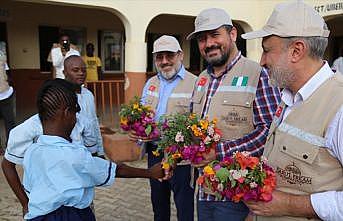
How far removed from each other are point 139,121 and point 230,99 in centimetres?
101

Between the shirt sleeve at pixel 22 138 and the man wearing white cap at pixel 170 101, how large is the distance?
126 cm

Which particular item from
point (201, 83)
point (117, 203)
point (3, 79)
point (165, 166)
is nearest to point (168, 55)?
point (201, 83)

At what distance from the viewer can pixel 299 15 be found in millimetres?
1576

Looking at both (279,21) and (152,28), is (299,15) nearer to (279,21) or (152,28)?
(279,21)

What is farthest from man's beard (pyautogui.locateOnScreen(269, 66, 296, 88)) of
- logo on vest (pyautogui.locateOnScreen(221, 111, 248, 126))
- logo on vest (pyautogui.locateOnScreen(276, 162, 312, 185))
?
logo on vest (pyautogui.locateOnScreen(221, 111, 248, 126))

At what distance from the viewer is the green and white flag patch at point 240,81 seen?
7.69 ft

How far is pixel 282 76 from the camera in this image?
5.47 feet

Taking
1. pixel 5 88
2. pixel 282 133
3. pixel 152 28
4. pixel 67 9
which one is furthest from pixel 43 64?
pixel 282 133

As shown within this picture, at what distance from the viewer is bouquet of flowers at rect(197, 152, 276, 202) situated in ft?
4.75

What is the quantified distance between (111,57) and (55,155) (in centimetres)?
1057

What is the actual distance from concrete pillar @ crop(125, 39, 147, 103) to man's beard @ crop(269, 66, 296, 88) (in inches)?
234

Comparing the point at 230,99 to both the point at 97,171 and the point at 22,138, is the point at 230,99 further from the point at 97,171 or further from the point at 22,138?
the point at 22,138

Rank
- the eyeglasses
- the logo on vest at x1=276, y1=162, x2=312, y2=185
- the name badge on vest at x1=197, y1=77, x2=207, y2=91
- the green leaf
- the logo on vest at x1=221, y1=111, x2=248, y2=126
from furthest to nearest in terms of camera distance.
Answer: the eyeglasses
the green leaf
the name badge on vest at x1=197, y1=77, x2=207, y2=91
the logo on vest at x1=221, y1=111, x2=248, y2=126
the logo on vest at x1=276, y1=162, x2=312, y2=185

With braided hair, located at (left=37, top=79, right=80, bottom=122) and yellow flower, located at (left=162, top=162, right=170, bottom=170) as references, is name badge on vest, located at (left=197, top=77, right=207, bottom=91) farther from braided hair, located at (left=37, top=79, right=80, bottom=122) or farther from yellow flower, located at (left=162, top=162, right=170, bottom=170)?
braided hair, located at (left=37, top=79, right=80, bottom=122)
